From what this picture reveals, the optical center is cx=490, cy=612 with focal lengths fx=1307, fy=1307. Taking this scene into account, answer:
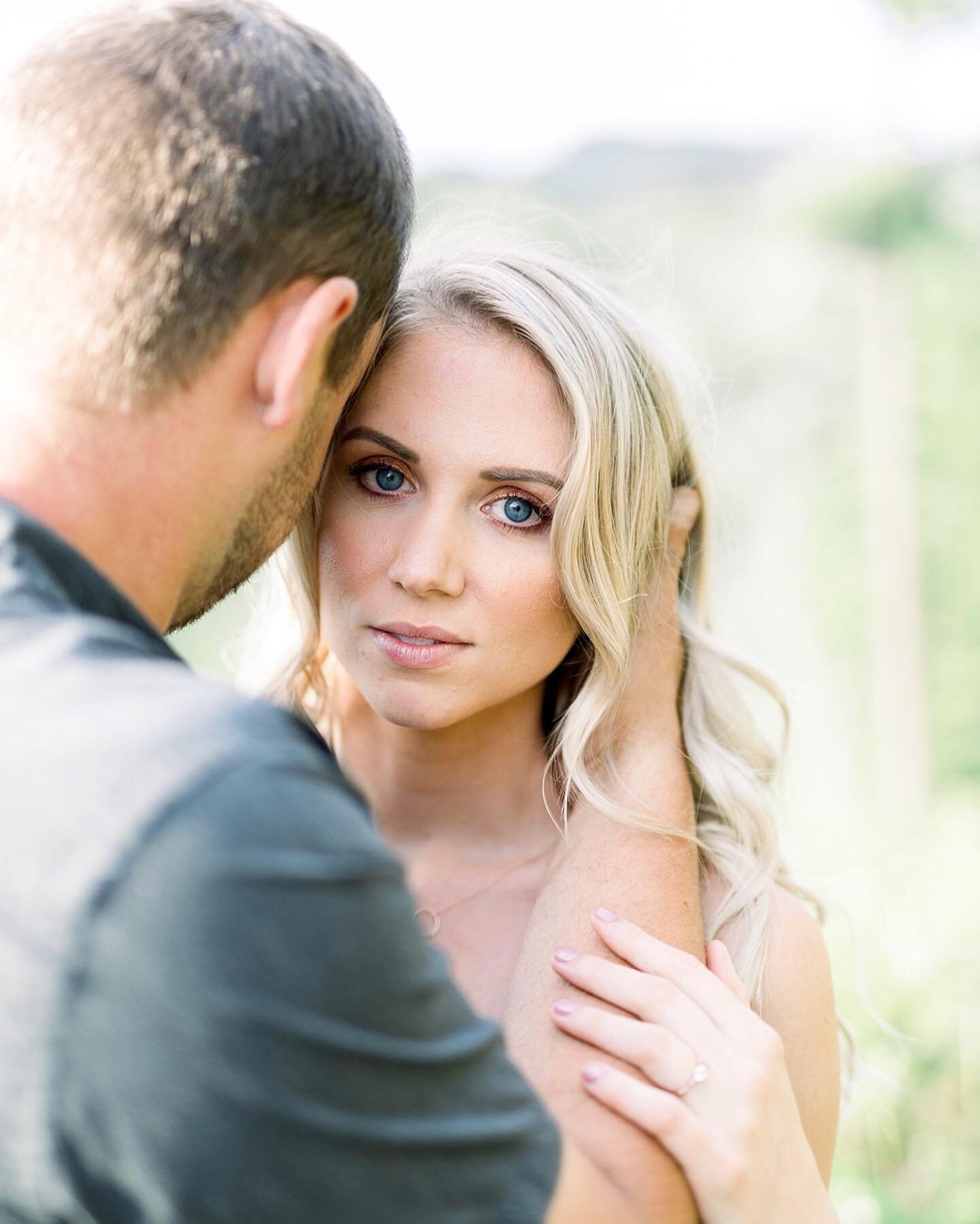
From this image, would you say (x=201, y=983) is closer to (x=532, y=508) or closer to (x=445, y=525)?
(x=445, y=525)

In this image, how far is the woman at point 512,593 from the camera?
2326mm

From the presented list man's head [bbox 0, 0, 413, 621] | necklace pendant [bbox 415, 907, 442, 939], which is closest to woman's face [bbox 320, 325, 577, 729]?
necklace pendant [bbox 415, 907, 442, 939]

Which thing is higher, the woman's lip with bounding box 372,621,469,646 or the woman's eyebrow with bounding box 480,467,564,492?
the woman's eyebrow with bounding box 480,467,564,492

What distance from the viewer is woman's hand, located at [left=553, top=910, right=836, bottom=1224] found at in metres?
1.82

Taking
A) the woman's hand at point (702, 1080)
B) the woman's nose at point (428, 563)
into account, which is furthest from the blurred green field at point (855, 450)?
the woman's hand at point (702, 1080)

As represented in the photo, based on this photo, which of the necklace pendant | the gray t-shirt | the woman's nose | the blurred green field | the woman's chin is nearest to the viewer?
the gray t-shirt

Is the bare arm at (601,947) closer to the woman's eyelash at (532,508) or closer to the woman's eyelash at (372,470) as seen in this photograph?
the woman's eyelash at (532,508)

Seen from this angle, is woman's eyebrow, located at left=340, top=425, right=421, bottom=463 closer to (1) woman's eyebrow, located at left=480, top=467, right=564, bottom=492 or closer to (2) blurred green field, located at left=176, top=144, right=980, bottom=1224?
(1) woman's eyebrow, located at left=480, top=467, right=564, bottom=492

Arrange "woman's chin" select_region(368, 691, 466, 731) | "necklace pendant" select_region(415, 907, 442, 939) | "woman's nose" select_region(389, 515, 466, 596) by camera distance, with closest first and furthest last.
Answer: "woman's nose" select_region(389, 515, 466, 596)
"woman's chin" select_region(368, 691, 466, 731)
"necklace pendant" select_region(415, 907, 442, 939)

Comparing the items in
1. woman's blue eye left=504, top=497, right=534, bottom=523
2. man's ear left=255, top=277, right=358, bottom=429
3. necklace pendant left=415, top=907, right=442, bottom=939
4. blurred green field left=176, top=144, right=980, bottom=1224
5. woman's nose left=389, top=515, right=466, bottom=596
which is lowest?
blurred green field left=176, top=144, right=980, bottom=1224

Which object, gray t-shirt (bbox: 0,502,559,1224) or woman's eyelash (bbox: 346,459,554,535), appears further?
woman's eyelash (bbox: 346,459,554,535)

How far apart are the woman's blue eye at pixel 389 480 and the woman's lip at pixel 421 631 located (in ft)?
0.86

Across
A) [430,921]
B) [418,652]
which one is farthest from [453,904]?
[418,652]

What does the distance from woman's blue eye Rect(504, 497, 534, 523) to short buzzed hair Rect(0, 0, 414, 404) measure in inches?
30.3
